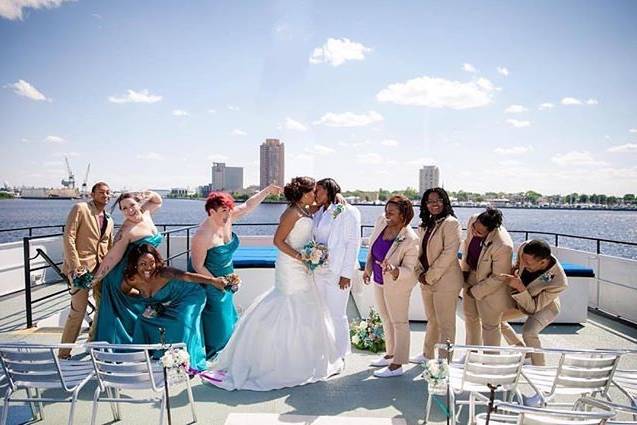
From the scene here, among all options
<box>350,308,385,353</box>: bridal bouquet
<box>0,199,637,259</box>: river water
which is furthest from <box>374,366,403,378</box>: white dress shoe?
<box>0,199,637,259</box>: river water

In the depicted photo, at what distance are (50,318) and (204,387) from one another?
3.19m

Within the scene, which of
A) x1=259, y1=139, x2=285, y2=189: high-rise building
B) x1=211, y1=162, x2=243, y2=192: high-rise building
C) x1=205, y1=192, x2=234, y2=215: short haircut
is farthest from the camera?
x1=211, y1=162, x2=243, y2=192: high-rise building

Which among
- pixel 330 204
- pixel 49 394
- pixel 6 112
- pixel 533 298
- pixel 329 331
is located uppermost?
pixel 6 112

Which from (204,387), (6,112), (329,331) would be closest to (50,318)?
(204,387)

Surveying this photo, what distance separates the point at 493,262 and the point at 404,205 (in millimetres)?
967

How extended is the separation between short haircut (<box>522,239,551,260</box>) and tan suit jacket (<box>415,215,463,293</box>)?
1.98 ft

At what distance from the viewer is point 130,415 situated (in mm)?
3582

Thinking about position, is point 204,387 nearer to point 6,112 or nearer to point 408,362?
point 408,362

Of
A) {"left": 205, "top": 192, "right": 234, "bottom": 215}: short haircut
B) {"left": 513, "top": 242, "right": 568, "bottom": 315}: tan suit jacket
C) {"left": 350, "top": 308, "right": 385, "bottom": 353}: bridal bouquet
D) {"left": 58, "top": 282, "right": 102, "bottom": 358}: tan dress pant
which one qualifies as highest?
{"left": 205, "top": 192, "right": 234, "bottom": 215}: short haircut

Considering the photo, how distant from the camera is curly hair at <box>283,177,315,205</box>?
14.3ft

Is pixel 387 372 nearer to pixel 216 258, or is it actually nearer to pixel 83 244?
pixel 216 258

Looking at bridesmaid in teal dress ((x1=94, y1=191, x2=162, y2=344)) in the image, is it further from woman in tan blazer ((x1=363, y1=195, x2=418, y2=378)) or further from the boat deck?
woman in tan blazer ((x1=363, y1=195, x2=418, y2=378))

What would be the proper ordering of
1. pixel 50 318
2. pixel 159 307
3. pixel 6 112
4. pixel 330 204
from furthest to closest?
pixel 6 112 < pixel 50 318 < pixel 330 204 < pixel 159 307

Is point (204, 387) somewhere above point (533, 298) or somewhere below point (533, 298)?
below
